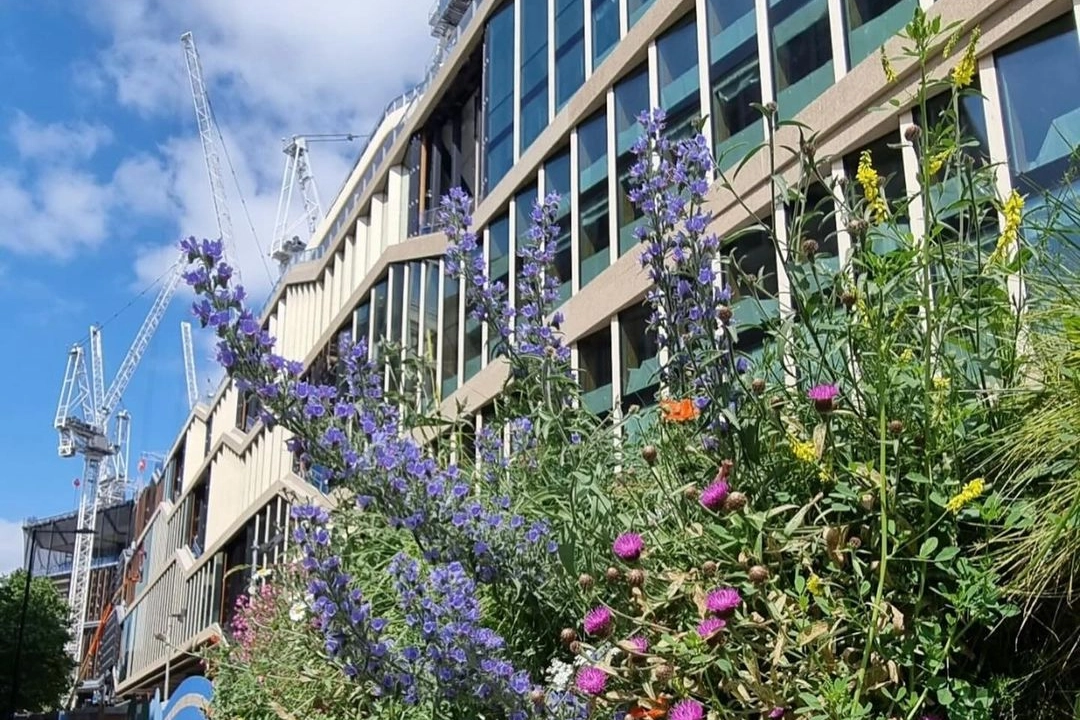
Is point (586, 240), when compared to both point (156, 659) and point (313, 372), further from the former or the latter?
point (156, 659)

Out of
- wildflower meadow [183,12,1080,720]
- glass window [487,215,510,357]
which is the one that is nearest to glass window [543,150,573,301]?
glass window [487,215,510,357]

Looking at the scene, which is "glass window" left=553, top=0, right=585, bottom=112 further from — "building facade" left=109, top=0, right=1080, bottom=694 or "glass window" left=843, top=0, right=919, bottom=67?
"glass window" left=843, top=0, right=919, bottom=67

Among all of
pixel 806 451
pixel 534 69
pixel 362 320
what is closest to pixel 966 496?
pixel 806 451

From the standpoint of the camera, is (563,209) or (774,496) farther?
(563,209)

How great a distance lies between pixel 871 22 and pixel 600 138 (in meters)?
4.82

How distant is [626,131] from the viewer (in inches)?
497

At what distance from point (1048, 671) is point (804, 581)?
0.55 meters

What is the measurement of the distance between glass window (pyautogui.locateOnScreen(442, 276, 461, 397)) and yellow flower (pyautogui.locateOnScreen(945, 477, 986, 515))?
47.3ft

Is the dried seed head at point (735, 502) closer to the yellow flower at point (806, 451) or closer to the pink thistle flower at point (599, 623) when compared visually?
the yellow flower at point (806, 451)

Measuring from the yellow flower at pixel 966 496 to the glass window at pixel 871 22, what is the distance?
6975 mm

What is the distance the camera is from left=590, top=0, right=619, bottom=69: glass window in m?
13.3

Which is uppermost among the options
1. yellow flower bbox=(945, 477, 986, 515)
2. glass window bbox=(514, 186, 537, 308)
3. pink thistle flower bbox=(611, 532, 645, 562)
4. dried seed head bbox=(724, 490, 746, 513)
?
glass window bbox=(514, 186, 537, 308)

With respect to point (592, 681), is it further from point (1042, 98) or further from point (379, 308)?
point (379, 308)

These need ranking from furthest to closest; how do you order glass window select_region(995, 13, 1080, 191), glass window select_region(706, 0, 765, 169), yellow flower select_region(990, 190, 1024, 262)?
1. glass window select_region(706, 0, 765, 169)
2. glass window select_region(995, 13, 1080, 191)
3. yellow flower select_region(990, 190, 1024, 262)
